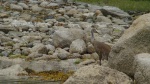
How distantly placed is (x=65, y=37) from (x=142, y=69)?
1340cm

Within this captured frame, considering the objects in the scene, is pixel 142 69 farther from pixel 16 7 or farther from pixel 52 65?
pixel 16 7

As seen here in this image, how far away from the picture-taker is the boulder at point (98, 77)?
13.0 meters

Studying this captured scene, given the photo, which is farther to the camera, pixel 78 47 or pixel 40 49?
pixel 78 47

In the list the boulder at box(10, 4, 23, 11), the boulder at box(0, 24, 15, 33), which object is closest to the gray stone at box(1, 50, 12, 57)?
the boulder at box(0, 24, 15, 33)

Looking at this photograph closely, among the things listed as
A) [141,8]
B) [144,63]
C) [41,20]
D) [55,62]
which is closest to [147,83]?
[144,63]

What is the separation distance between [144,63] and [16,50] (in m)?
13.4

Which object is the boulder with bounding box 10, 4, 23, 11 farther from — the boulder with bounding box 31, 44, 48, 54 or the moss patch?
the moss patch

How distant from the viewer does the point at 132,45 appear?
1459cm

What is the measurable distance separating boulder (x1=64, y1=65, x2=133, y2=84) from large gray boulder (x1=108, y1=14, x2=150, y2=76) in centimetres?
106

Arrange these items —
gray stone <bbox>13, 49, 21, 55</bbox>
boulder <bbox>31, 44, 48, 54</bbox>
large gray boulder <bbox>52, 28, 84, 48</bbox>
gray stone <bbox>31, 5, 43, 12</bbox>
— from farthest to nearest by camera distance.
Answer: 1. gray stone <bbox>31, 5, 43, 12</bbox>
2. large gray boulder <bbox>52, 28, 84, 48</bbox>
3. gray stone <bbox>13, 49, 21, 55</bbox>
4. boulder <bbox>31, 44, 48, 54</bbox>

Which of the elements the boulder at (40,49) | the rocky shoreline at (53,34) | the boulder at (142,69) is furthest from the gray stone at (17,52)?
the boulder at (142,69)

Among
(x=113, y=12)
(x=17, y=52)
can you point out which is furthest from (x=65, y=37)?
(x=113, y=12)

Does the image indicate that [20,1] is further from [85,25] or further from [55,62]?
[55,62]

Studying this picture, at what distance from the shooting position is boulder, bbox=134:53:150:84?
1241cm
